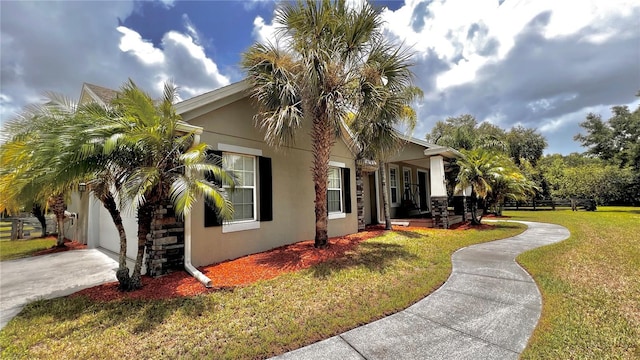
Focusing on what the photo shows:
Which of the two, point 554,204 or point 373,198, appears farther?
point 554,204

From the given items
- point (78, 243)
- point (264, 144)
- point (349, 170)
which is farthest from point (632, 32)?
point (78, 243)

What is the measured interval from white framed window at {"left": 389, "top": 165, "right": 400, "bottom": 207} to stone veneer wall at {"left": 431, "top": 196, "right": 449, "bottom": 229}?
126 inches

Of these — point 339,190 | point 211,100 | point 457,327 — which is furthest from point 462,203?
point 211,100

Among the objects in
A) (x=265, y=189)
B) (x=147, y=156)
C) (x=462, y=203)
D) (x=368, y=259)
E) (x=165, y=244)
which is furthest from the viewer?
(x=462, y=203)

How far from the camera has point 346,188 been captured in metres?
11.1

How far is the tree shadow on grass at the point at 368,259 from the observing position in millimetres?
6164

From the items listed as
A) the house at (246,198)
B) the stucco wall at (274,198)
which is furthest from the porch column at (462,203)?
the stucco wall at (274,198)

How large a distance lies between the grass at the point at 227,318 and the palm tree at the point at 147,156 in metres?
1.21

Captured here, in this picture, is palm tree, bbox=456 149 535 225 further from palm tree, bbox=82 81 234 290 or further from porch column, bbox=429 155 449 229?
palm tree, bbox=82 81 234 290

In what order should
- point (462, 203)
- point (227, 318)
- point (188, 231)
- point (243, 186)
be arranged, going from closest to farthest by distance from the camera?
point (227, 318) → point (188, 231) → point (243, 186) → point (462, 203)

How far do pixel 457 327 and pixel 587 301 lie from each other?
99.2 inches

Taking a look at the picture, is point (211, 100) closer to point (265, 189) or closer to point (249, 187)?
point (249, 187)

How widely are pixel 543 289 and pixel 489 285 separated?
85cm

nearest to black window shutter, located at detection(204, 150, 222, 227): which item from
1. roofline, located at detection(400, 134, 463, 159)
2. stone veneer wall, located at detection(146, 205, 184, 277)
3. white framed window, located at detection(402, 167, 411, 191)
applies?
stone veneer wall, located at detection(146, 205, 184, 277)
